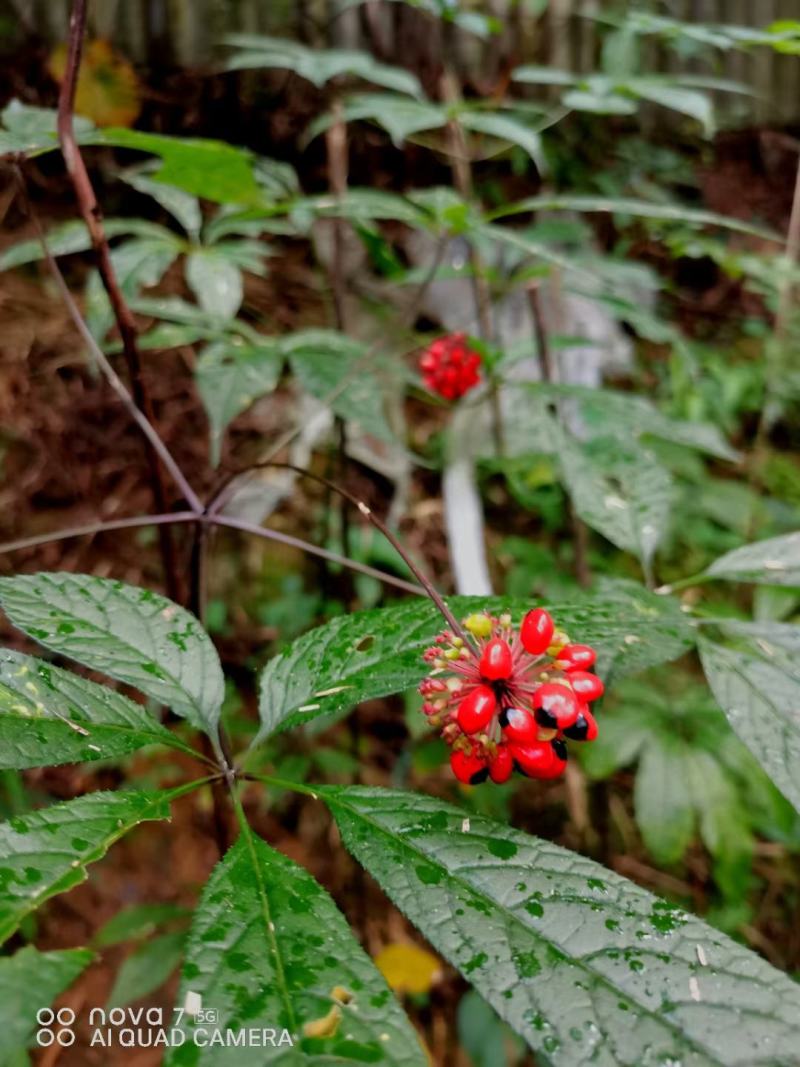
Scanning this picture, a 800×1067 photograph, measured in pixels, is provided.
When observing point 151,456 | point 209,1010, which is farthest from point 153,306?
point 209,1010

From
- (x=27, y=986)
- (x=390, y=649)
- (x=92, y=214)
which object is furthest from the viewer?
(x=92, y=214)

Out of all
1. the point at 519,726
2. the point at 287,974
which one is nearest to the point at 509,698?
the point at 519,726

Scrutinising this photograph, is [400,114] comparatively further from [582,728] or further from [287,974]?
[287,974]

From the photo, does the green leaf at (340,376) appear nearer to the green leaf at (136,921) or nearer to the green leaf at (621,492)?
the green leaf at (621,492)

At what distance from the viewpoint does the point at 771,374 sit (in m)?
2.84

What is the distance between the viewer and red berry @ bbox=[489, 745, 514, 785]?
29.2 inches

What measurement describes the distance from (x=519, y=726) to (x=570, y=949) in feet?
0.62

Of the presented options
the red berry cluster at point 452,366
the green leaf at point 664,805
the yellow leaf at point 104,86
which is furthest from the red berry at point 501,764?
the yellow leaf at point 104,86

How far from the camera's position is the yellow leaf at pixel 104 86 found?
287cm

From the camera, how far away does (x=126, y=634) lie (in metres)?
0.85

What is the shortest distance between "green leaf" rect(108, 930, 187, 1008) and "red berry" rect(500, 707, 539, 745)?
95 centimetres

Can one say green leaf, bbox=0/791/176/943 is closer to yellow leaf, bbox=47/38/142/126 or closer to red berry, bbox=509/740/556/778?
red berry, bbox=509/740/556/778

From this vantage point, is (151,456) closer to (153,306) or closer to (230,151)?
(230,151)

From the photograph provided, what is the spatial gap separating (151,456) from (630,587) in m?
0.72
